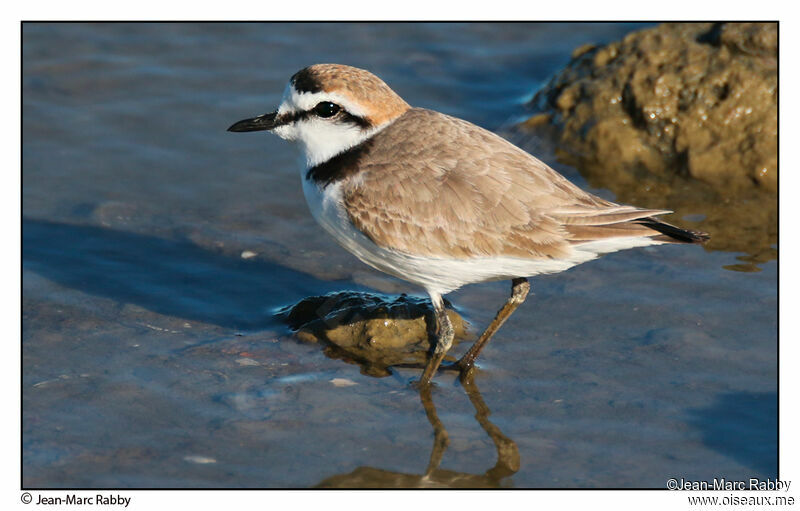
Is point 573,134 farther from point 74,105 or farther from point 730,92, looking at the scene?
point 74,105

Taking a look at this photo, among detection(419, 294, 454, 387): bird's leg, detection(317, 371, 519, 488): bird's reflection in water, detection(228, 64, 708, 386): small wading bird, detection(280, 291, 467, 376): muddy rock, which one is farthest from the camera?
detection(280, 291, 467, 376): muddy rock

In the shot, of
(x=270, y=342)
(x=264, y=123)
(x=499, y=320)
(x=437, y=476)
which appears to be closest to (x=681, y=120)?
(x=499, y=320)

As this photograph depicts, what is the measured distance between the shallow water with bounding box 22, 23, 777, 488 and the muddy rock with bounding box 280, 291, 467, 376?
0.18 m

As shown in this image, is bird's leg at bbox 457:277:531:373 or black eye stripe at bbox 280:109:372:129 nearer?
black eye stripe at bbox 280:109:372:129

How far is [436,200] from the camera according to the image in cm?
659

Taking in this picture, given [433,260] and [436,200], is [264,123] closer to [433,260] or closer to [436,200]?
[436,200]

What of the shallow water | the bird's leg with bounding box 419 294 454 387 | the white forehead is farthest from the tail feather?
the white forehead

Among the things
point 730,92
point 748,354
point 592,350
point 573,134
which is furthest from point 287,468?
point 730,92

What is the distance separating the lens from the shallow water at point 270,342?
6.20 m

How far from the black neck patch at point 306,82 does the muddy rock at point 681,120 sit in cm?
418

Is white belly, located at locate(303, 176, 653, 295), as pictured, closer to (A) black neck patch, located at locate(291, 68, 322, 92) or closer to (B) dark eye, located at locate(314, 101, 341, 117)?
(B) dark eye, located at locate(314, 101, 341, 117)

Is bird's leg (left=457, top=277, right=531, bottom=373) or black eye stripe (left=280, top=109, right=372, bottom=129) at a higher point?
black eye stripe (left=280, top=109, right=372, bottom=129)

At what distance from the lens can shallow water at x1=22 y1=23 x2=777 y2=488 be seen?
620 centimetres

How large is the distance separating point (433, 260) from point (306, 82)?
165 cm
